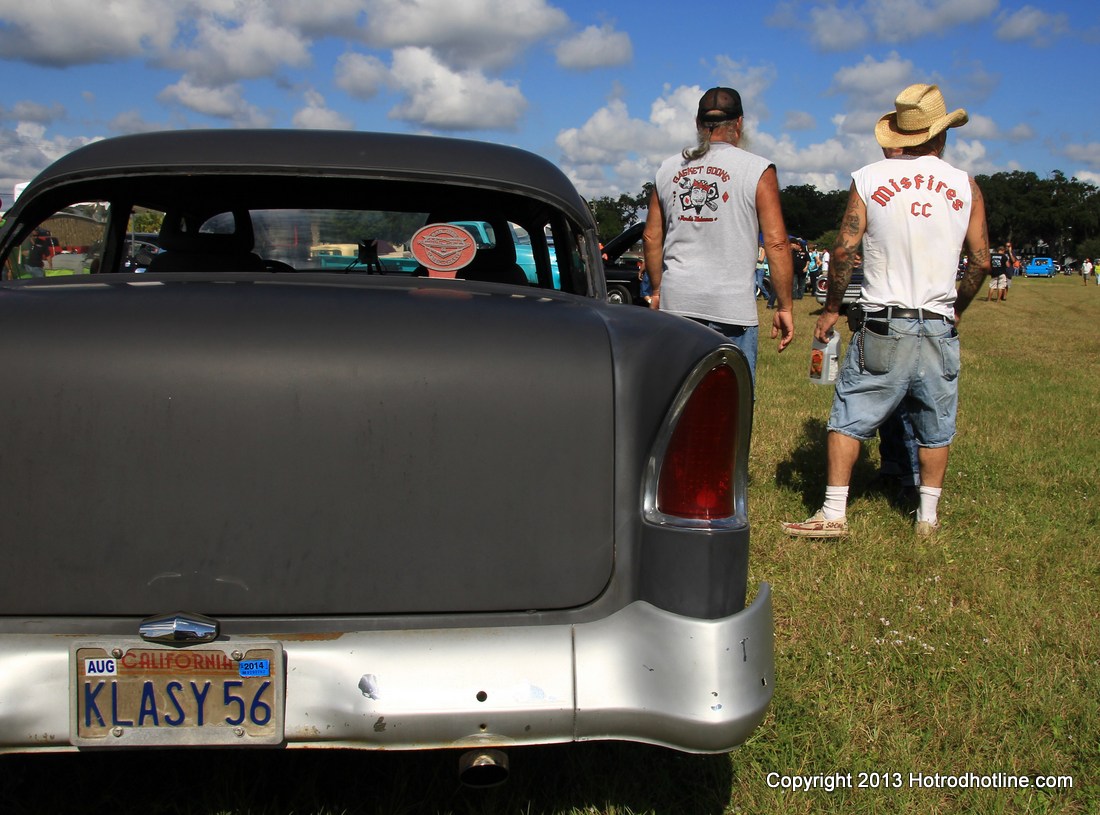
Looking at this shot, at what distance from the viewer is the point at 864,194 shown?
4.29m

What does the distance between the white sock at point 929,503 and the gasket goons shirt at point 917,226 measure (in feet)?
2.63

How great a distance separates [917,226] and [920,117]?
47 cm

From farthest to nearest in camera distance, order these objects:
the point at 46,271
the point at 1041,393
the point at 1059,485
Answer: the point at 1041,393 < the point at 1059,485 < the point at 46,271

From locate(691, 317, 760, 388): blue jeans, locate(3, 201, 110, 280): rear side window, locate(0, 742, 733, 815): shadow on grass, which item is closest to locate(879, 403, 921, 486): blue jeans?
locate(691, 317, 760, 388): blue jeans

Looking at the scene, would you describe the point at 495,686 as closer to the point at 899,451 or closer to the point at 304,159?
the point at 304,159

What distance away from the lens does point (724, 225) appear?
435 cm

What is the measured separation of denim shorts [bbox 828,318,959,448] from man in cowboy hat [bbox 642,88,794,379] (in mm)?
361

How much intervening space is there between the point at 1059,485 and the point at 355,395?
4847mm

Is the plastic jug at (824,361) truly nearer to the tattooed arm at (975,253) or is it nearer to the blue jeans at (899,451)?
the blue jeans at (899,451)

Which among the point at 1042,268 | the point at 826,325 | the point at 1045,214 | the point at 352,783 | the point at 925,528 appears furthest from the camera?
the point at 1045,214

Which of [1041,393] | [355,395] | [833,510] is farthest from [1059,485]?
[355,395]

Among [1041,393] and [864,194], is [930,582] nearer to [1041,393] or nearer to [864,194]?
[864,194]

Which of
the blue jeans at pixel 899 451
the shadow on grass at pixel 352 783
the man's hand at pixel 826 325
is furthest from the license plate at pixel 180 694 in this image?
the blue jeans at pixel 899 451

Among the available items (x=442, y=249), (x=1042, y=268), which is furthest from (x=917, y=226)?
(x=1042, y=268)
